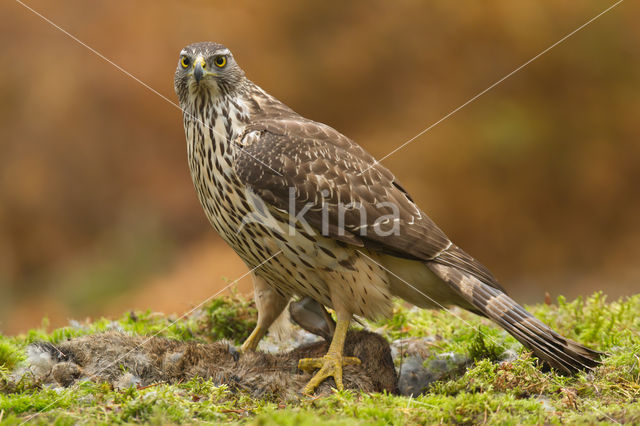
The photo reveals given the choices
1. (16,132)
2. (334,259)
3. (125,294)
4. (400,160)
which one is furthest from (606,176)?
(16,132)

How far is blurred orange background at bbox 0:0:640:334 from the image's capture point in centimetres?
1243

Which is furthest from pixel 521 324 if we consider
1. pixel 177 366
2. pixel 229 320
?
pixel 229 320

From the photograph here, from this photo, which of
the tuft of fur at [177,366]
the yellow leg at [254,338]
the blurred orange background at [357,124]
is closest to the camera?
the tuft of fur at [177,366]

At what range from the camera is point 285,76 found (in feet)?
44.3

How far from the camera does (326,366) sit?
4.66 metres

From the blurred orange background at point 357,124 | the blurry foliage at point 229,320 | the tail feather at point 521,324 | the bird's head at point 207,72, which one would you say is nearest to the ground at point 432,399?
the tail feather at point 521,324

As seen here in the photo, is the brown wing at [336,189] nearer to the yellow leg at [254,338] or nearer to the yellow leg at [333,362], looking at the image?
the yellow leg at [333,362]

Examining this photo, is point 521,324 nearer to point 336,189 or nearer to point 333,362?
point 333,362

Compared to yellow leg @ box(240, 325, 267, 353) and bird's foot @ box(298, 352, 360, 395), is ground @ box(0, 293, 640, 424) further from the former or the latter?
yellow leg @ box(240, 325, 267, 353)

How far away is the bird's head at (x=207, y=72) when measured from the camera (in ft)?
16.8

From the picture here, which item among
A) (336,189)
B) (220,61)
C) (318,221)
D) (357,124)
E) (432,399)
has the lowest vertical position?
(432,399)

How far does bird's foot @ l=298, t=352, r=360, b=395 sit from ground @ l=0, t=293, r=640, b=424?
312 millimetres

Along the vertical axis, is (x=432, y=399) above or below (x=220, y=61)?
below

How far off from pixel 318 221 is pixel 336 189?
0.33m
